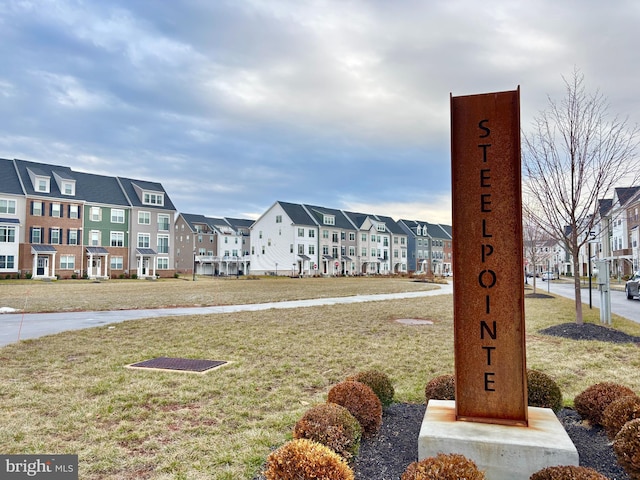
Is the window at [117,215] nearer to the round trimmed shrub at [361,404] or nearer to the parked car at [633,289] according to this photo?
the parked car at [633,289]

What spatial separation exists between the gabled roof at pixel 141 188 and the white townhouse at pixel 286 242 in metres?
14.1

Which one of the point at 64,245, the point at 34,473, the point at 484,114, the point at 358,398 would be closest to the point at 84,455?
the point at 34,473

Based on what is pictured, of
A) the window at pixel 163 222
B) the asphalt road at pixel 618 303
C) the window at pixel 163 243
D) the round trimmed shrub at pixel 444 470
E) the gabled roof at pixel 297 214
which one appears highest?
the gabled roof at pixel 297 214

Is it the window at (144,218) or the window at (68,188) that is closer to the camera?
the window at (68,188)

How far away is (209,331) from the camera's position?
10.7m

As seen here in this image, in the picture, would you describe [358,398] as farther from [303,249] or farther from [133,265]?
[303,249]

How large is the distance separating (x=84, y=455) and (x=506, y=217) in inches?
157

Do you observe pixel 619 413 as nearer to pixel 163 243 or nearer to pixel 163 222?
pixel 163 243

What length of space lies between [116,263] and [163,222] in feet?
24.0

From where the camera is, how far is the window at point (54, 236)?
147 feet

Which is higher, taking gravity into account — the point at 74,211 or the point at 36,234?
the point at 74,211

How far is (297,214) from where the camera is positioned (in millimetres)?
62969

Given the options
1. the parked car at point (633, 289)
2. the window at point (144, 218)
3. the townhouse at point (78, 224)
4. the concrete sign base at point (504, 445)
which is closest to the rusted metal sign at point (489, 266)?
the concrete sign base at point (504, 445)

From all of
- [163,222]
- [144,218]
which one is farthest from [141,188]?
[163,222]
